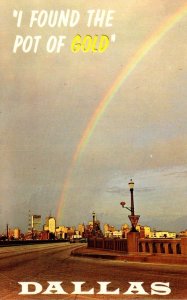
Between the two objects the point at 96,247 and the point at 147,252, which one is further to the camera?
the point at 96,247

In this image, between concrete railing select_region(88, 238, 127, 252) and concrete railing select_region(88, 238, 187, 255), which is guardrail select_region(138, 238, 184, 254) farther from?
concrete railing select_region(88, 238, 127, 252)

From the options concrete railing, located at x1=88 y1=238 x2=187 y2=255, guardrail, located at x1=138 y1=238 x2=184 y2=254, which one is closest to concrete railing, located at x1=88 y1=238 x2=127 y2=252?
concrete railing, located at x1=88 y1=238 x2=187 y2=255

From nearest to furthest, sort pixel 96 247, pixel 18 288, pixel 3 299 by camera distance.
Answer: pixel 3 299 → pixel 18 288 → pixel 96 247

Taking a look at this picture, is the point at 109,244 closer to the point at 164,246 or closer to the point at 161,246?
the point at 161,246

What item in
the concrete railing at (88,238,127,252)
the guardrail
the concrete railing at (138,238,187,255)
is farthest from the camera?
the concrete railing at (88,238,127,252)

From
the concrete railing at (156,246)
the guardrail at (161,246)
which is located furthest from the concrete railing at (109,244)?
the guardrail at (161,246)

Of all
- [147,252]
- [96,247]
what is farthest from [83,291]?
[96,247]

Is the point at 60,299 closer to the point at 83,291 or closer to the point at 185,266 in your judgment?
the point at 83,291

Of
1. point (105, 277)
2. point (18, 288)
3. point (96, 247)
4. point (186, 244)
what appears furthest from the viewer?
point (96, 247)
